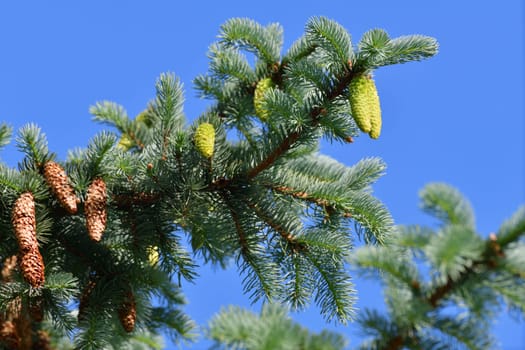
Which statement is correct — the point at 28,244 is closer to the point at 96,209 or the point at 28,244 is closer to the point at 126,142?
the point at 96,209

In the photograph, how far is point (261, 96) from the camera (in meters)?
2.93

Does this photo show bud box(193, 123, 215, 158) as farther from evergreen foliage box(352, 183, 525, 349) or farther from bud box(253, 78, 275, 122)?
evergreen foliage box(352, 183, 525, 349)

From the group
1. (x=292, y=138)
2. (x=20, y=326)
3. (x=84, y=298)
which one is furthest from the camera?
(x=84, y=298)

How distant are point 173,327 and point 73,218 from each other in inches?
34.4

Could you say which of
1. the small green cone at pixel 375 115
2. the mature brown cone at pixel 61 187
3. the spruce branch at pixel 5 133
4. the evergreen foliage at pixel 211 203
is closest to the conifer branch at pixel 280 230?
the evergreen foliage at pixel 211 203

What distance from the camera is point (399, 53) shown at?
2586mm

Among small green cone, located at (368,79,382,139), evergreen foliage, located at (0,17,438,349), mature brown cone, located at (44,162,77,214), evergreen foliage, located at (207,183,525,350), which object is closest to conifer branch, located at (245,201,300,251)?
evergreen foliage, located at (0,17,438,349)

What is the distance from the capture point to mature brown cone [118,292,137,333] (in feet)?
9.09

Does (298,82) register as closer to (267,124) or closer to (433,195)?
(267,124)

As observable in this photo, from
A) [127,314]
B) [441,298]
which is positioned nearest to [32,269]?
[127,314]

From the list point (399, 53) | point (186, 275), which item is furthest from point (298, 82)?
point (186, 275)

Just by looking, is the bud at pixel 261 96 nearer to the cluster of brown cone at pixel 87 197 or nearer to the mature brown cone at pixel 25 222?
the cluster of brown cone at pixel 87 197

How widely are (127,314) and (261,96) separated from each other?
3.14ft

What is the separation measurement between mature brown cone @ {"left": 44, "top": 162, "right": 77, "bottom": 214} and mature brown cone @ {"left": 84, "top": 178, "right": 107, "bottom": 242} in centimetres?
6
